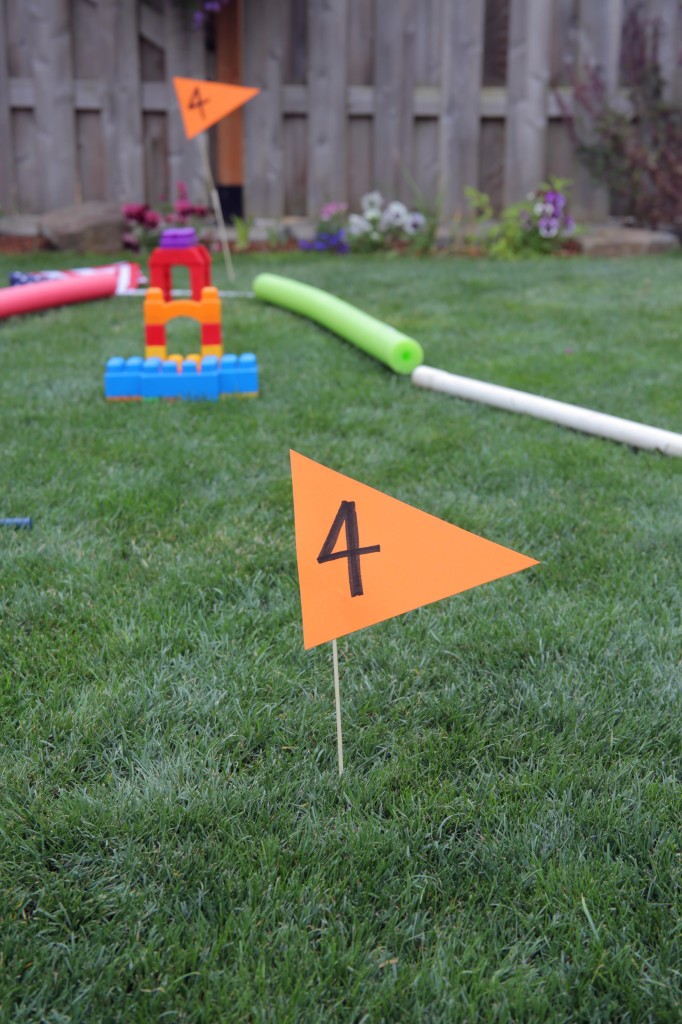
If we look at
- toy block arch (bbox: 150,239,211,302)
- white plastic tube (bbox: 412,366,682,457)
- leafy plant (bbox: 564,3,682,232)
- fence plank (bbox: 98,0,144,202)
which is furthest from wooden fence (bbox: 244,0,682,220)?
white plastic tube (bbox: 412,366,682,457)

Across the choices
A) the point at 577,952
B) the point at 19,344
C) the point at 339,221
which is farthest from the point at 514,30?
the point at 577,952

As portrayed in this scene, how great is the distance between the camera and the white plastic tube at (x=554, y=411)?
3.37 meters

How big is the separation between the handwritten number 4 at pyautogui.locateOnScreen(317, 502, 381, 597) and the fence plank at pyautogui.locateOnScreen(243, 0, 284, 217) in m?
7.32

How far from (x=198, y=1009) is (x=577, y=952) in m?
0.52

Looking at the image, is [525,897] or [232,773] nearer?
[525,897]

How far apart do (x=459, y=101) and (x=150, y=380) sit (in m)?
5.44

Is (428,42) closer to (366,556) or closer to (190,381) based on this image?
(190,381)

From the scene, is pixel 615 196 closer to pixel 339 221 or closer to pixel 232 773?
pixel 339 221

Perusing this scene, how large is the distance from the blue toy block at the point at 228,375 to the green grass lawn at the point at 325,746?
0.44m

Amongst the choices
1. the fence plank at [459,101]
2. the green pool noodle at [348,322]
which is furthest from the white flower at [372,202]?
the green pool noodle at [348,322]

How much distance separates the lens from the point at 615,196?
8.58 m

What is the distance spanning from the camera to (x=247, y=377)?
4.00 metres

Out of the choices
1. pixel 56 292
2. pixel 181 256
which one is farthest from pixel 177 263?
pixel 56 292

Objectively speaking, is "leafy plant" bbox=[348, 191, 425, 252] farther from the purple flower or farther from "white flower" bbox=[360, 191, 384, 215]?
the purple flower
